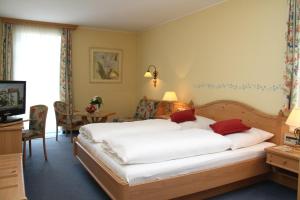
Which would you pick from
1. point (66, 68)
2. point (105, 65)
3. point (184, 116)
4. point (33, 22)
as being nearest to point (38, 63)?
point (66, 68)

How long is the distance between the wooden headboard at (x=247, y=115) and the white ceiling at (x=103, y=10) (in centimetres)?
169

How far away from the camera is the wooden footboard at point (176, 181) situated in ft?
7.50

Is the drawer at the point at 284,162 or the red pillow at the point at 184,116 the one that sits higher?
the red pillow at the point at 184,116

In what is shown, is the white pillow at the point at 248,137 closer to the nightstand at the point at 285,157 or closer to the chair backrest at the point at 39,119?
the nightstand at the point at 285,157

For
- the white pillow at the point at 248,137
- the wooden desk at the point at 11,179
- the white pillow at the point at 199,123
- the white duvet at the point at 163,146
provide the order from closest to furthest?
the wooden desk at the point at 11,179 → the white duvet at the point at 163,146 → the white pillow at the point at 248,137 → the white pillow at the point at 199,123

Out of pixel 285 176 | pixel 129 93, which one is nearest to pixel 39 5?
pixel 129 93

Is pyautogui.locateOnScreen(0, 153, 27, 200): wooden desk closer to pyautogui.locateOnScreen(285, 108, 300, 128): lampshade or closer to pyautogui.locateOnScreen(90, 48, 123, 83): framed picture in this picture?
pyautogui.locateOnScreen(285, 108, 300, 128): lampshade

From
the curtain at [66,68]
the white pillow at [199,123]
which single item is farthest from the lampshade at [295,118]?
the curtain at [66,68]

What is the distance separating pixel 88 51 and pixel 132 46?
122 centimetres

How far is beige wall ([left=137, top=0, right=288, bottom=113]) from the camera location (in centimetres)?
329

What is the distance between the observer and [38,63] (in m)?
5.66

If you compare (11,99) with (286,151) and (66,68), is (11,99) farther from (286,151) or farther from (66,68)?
(286,151)

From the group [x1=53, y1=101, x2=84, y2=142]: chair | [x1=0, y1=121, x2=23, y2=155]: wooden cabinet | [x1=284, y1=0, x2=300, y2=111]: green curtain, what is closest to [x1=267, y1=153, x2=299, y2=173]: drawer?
[x1=284, y1=0, x2=300, y2=111]: green curtain

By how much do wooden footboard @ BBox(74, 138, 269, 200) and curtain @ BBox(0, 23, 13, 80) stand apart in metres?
3.31
